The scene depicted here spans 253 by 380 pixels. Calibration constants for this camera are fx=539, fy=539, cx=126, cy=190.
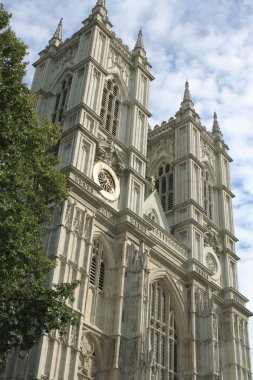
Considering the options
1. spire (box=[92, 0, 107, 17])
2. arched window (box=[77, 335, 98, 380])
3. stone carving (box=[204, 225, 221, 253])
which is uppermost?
spire (box=[92, 0, 107, 17])

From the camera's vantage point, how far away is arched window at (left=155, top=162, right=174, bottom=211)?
39875 mm

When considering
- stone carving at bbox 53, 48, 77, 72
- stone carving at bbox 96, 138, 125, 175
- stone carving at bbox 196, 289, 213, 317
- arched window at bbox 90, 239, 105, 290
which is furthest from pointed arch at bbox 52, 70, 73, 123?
stone carving at bbox 196, 289, 213, 317

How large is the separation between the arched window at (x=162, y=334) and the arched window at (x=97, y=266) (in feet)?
13.1

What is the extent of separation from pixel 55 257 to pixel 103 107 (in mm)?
13491

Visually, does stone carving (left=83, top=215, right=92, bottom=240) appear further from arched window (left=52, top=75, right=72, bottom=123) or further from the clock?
arched window (left=52, top=75, right=72, bottom=123)

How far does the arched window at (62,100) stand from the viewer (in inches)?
1368

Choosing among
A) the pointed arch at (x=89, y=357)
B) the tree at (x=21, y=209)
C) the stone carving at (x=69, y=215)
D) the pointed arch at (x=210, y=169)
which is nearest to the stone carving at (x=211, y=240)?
the pointed arch at (x=210, y=169)

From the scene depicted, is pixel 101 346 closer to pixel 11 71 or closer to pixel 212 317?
pixel 212 317

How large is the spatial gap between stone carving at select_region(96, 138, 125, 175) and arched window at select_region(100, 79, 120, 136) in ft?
4.85

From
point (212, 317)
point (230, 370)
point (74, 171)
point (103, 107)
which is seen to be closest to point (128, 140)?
point (103, 107)

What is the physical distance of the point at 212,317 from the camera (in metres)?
32.1

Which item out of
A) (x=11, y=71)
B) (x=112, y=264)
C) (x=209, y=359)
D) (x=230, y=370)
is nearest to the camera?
(x=11, y=71)

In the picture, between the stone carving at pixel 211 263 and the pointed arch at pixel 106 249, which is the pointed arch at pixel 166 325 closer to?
the pointed arch at pixel 106 249

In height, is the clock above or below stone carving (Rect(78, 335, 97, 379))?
above
